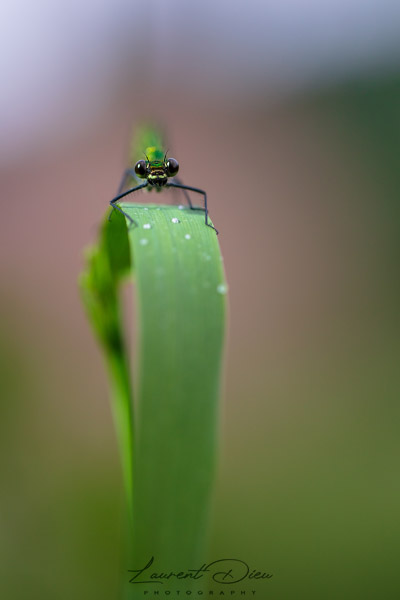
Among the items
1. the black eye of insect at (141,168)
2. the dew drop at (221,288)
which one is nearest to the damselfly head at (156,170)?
the black eye of insect at (141,168)

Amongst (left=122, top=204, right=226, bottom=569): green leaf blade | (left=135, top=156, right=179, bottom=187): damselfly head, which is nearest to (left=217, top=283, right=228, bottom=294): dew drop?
(left=122, top=204, right=226, bottom=569): green leaf blade

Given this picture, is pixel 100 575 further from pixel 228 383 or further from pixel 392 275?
pixel 392 275

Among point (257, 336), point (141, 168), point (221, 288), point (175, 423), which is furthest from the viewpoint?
point (257, 336)

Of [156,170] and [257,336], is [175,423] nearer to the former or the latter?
[156,170]

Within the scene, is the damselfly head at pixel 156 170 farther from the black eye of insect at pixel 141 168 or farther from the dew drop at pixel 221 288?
the dew drop at pixel 221 288

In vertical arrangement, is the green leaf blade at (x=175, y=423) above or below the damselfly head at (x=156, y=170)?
below

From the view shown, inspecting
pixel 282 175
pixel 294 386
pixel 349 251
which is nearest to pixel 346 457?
pixel 294 386

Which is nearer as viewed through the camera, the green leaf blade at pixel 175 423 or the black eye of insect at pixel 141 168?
the green leaf blade at pixel 175 423

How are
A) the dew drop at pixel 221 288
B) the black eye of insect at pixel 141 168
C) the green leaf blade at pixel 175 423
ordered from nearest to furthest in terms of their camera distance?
the green leaf blade at pixel 175 423 → the dew drop at pixel 221 288 → the black eye of insect at pixel 141 168

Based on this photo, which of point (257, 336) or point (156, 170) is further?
point (257, 336)

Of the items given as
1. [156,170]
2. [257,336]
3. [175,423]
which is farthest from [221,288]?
[257,336]

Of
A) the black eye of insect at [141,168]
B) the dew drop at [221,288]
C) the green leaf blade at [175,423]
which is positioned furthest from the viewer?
the black eye of insect at [141,168]
